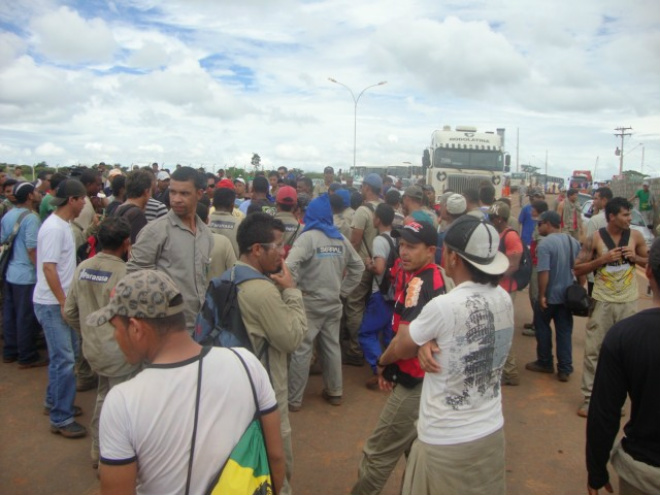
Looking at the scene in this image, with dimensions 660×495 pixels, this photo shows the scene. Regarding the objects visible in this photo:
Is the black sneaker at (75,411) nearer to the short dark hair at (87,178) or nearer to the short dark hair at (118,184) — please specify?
the short dark hair at (87,178)

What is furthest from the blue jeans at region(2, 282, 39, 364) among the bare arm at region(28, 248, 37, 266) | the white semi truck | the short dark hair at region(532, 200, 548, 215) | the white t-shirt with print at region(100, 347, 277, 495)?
the white semi truck

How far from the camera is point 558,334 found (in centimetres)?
599

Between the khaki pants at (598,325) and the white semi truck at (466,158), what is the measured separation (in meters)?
12.0

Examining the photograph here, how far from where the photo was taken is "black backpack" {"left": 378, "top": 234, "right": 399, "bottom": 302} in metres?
5.35

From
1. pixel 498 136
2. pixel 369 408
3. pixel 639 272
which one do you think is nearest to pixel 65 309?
pixel 369 408

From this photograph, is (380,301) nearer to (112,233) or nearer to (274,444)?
(112,233)

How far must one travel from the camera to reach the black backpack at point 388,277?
5346mm

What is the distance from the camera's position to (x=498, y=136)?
58.8ft

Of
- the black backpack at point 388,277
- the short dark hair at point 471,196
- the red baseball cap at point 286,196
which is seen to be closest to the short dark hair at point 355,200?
the short dark hair at point 471,196

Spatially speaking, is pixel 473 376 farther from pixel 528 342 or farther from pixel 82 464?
pixel 528 342

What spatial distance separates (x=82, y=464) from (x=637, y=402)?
4070mm

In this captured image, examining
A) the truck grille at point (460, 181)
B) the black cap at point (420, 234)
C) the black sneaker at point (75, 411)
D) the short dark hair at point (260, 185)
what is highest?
the truck grille at point (460, 181)

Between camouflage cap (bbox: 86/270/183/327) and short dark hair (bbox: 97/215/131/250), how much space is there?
222cm

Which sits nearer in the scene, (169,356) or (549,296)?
(169,356)
